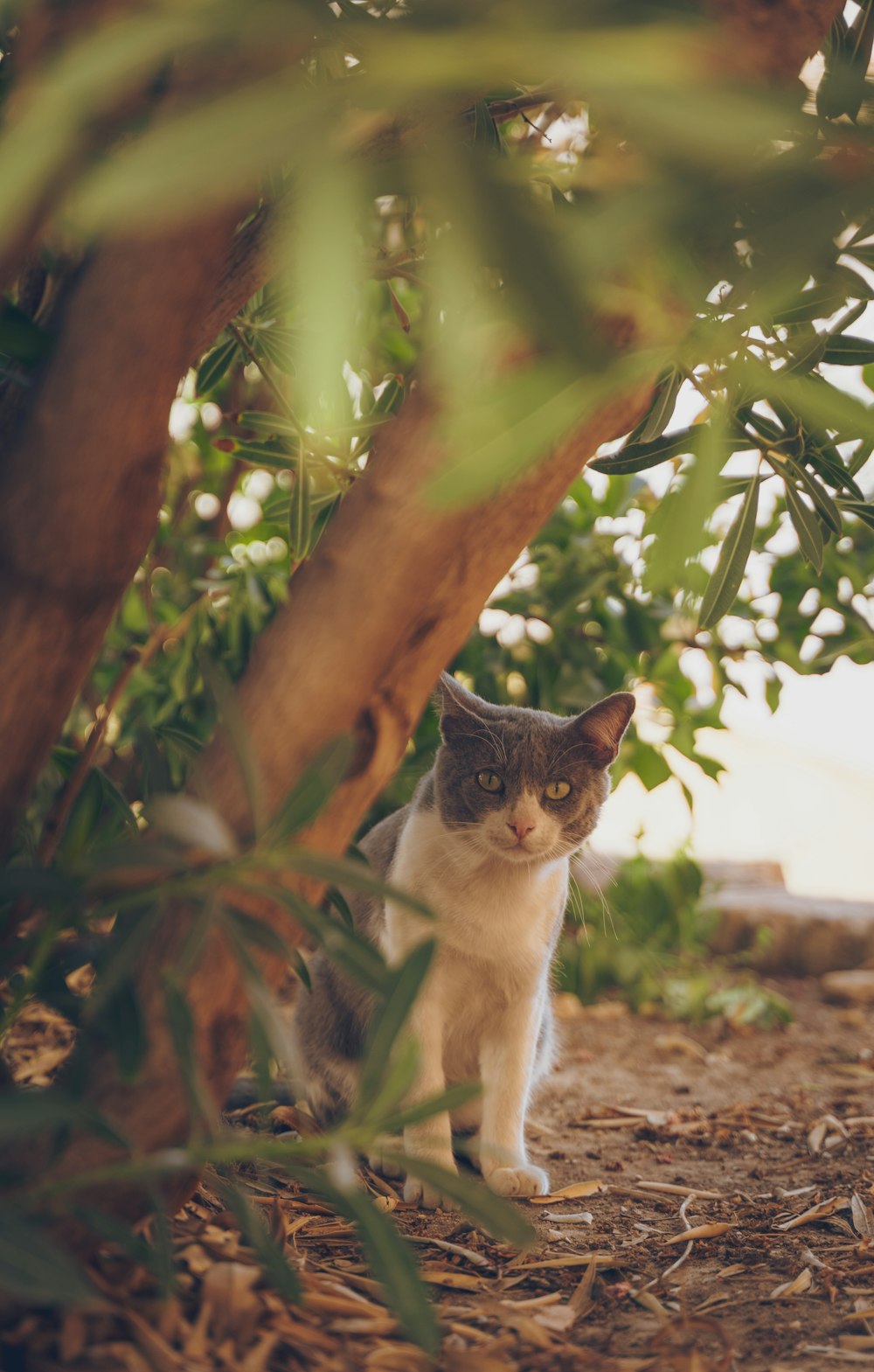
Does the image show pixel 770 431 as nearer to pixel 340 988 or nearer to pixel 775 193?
pixel 775 193

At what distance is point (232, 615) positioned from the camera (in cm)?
227

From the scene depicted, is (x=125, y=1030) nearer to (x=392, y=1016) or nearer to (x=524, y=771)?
(x=392, y=1016)

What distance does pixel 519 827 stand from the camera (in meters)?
1.76

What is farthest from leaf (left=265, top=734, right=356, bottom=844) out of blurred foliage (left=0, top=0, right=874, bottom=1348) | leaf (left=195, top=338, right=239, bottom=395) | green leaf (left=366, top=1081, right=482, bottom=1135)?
leaf (left=195, top=338, right=239, bottom=395)

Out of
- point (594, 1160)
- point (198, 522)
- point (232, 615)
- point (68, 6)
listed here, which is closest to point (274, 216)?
point (68, 6)

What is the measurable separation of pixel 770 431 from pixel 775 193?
0.60 m

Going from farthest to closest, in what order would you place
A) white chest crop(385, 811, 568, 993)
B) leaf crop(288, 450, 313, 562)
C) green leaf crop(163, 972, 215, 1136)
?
white chest crop(385, 811, 568, 993)
leaf crop(288, 450, 313, 562)
green leaf crop(163, 972, 215, 1136)

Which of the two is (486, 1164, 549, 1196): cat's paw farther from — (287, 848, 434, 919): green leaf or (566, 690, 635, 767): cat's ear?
(287, 848, 434, 919): green leaf

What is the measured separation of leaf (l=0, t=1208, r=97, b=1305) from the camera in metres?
0.69

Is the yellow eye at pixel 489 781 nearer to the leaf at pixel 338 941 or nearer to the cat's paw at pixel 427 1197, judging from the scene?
the cat's paw at pixel 427 1197

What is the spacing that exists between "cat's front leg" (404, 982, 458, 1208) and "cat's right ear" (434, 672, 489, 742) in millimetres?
461

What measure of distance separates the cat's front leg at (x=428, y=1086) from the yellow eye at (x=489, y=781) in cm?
36

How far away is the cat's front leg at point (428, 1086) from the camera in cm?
156

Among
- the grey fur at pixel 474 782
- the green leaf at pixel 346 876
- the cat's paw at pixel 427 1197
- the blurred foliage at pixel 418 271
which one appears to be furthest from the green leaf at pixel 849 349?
the cat's paw at pixel 427 1197
